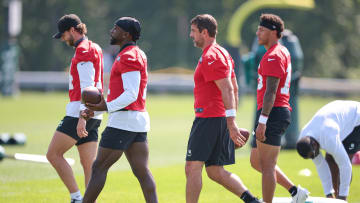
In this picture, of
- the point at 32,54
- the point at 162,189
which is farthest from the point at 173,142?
the point at 32,54

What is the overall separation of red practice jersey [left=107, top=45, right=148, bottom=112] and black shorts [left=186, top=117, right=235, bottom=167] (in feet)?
2.16

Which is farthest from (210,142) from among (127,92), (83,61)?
(83,61)

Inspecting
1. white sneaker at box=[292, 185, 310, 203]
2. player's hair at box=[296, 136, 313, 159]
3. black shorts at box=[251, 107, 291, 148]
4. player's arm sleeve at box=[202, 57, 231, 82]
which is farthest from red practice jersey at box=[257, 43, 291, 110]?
white sneaker at box=[292, 185, 310, 203]

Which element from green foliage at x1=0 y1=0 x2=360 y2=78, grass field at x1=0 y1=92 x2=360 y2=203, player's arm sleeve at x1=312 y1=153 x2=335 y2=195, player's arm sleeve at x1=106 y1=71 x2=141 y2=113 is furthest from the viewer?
green foliage at x1=0 y1=0 x2=360 y2=78

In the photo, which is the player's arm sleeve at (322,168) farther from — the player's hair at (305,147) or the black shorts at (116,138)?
the black shorts at (116,138)

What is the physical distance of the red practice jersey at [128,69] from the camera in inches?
267

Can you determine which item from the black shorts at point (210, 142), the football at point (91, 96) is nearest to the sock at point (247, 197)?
the black shorts at point (210, 142)

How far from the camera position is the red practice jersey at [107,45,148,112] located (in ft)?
22.3

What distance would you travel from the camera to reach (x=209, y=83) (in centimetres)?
708

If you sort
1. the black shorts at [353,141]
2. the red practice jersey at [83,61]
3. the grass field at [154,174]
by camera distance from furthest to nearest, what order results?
the grass field at [154,174] → the black shorts at [353,141] → the red practice jersey at [83,61]

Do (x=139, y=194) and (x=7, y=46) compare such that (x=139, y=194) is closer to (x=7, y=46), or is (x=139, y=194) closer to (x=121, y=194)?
(x=121, y=194)

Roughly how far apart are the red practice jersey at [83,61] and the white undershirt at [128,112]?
828 millimetres

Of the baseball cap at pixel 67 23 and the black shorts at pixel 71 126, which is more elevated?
the baseball cap at pixel 67 23

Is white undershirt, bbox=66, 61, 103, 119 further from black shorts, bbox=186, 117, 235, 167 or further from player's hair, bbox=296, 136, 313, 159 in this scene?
player's hair, bbox=296, 136, 313, 159
